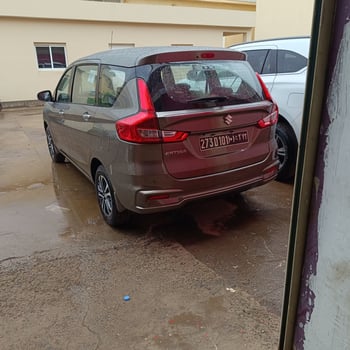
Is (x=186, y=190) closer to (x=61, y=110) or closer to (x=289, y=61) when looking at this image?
(x=61, y=110)

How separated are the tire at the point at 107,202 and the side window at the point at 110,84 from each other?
695mm

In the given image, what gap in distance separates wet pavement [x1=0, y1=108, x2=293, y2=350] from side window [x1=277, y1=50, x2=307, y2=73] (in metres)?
1.58

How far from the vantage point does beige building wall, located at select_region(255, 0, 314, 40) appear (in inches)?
688

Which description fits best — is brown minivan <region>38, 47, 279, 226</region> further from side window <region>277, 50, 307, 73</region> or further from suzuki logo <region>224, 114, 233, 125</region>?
side window <region>277, 50, 307, 73</region>

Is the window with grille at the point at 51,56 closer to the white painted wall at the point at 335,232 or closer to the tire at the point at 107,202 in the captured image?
the tire at the point at 107,202

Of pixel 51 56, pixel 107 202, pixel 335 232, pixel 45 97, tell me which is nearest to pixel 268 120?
pixel 107 202

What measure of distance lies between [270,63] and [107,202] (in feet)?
10.2

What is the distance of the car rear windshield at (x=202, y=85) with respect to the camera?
2.97 m

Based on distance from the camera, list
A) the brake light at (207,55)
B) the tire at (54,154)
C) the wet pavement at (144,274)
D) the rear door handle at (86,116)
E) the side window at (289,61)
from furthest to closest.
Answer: the tire at (54,154), the side window at (289,61), the rear door handle at (86,116), the brake light at (207,55), the wet pavement at (144,274)

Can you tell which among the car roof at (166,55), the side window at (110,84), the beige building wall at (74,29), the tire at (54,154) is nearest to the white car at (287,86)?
the car roof at (166,55)

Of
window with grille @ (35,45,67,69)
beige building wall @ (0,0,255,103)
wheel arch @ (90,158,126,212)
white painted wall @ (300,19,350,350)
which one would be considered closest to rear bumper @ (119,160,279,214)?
wheel arch @ (90,158,126,212)

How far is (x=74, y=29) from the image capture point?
48.7 ft

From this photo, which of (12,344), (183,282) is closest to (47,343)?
(12,344)

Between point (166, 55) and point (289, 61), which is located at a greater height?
point (166, 55)
